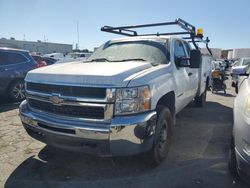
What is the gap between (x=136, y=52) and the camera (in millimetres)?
4230

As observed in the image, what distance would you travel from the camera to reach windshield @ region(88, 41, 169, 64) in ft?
13.3

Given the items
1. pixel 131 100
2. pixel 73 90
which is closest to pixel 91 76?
pixel 73 90

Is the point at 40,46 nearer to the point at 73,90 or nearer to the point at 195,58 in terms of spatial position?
the point at 195,58

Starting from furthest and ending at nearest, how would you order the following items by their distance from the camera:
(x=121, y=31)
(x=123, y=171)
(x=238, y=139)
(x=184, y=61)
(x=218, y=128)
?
(x=121, y=31) → (x=218, y=128) → (x=184, y=61) → (x=123, y=171) → (x=238, y=139)

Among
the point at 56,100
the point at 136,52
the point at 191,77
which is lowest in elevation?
the point at 56,100

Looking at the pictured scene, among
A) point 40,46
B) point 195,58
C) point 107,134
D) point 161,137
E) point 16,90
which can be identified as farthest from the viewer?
point 40,46

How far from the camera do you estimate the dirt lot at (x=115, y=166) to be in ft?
10.2

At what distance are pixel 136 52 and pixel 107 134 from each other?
1.94 metres

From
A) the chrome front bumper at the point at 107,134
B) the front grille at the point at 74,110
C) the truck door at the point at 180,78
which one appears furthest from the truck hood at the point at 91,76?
the truck door at the point at 180,78

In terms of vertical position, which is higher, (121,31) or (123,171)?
(121,31)

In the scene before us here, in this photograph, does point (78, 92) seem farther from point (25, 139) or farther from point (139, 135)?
point (25, 139)

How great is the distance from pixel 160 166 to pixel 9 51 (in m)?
6.35

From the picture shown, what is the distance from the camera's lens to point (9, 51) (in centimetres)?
766

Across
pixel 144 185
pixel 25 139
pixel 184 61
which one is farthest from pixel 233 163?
pixel 25 139
